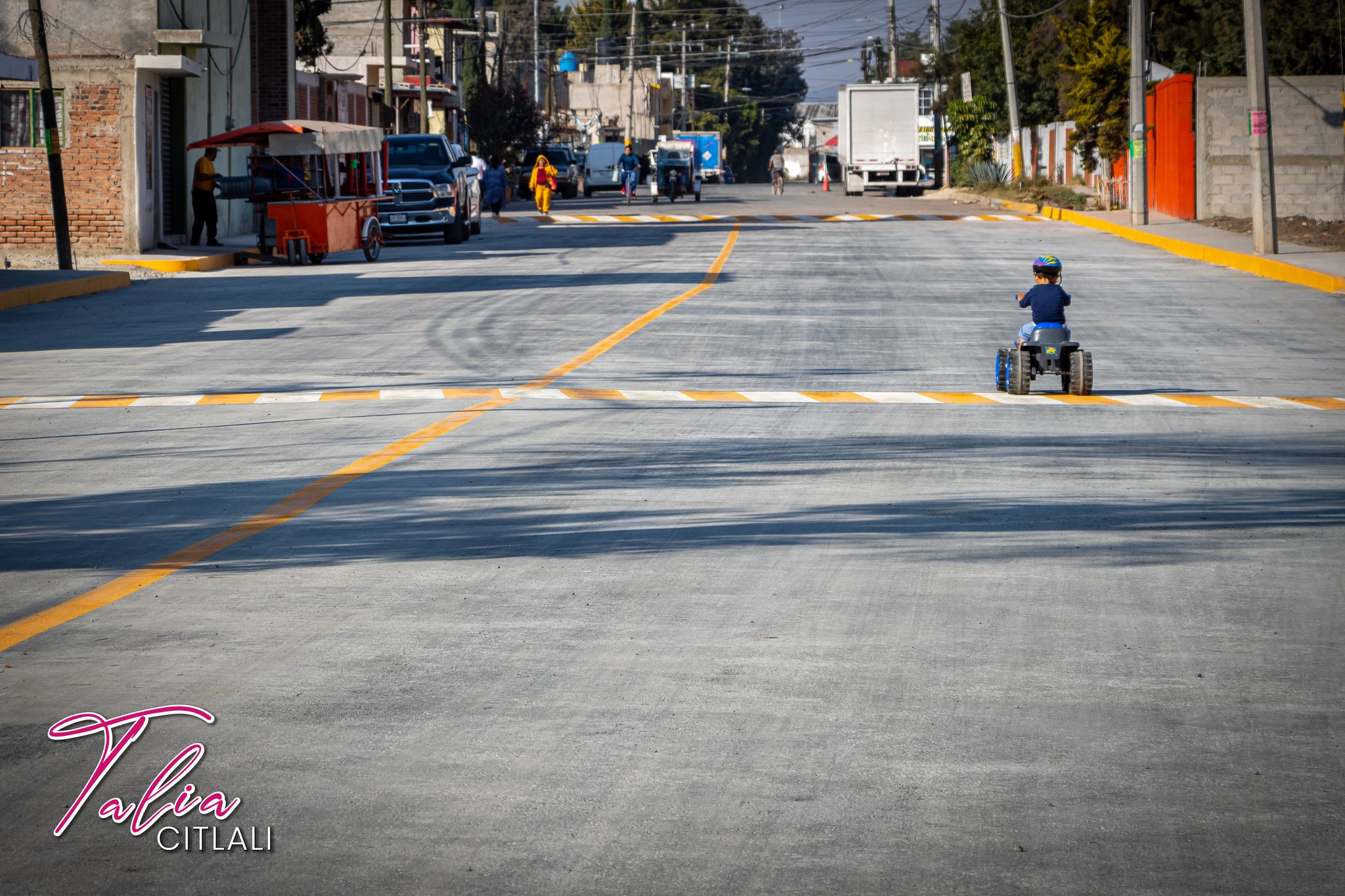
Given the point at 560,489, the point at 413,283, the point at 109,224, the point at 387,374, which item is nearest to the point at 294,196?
the point at 109,224

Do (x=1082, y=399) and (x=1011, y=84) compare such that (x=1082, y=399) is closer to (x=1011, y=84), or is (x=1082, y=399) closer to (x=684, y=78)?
(x=1011, y=84)

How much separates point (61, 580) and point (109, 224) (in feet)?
83.1

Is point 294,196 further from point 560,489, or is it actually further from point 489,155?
point 489,155

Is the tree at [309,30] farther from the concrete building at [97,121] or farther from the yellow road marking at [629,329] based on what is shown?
the yellow road marking at [629,329]

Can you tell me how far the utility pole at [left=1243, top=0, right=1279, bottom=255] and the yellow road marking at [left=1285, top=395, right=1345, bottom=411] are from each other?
15246mm

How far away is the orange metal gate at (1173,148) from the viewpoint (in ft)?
126

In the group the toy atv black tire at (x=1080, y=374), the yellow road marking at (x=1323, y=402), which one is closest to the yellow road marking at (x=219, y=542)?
the toy atv black tire at (x=1080, y=374)

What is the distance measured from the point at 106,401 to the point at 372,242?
56.6 ft

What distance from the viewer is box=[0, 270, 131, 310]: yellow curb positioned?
71.3ft

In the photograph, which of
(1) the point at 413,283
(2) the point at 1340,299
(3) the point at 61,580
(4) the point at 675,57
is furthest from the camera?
(4) the point at 675,57

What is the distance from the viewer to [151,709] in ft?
17.3

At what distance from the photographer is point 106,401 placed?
43.6 ft

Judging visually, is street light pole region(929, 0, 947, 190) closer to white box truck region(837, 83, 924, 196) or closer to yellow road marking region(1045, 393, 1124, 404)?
white box truck region(837, 83, 924, 196)

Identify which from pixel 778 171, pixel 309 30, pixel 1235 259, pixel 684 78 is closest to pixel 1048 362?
pixel 1235 259
